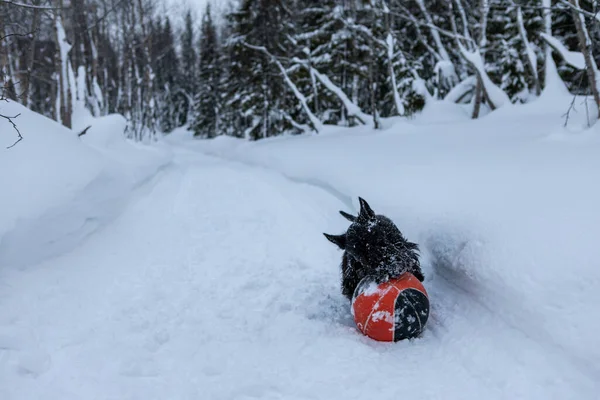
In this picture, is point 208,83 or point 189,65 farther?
point 189,65

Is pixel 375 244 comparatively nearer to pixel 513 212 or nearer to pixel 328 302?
pixel 328 302

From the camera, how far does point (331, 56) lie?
18.4 meters

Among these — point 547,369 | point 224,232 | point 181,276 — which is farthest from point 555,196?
point 224,232

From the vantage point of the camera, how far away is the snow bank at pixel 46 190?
452cm

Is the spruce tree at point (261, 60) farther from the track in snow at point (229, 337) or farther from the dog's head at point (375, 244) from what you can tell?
the dog's head at point (375, 244)

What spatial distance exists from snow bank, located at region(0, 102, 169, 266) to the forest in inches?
46.9

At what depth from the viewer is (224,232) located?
6.75 meters

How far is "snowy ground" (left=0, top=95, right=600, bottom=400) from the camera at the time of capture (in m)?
2.76

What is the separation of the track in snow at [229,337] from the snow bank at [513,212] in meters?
0.21

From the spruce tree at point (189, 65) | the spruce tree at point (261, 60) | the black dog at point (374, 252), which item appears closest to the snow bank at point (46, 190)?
the black dog at point (374, 252)

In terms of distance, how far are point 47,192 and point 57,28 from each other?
8.27 metres

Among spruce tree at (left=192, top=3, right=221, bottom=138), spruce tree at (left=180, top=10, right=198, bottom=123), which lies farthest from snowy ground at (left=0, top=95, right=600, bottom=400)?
spruce tree at (left=180, top=10, right=198, bottom=123)

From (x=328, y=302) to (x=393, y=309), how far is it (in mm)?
1138

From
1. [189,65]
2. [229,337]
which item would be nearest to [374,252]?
[229,337]
